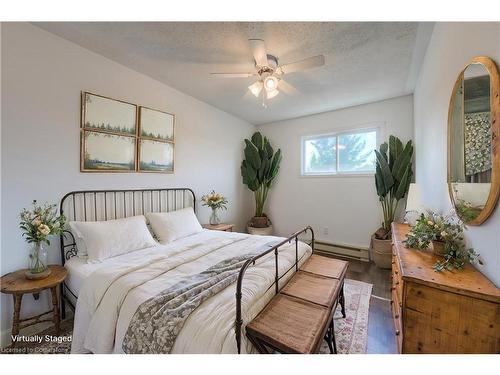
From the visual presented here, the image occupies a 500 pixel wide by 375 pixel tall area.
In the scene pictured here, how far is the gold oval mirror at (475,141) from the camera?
0.95 meters

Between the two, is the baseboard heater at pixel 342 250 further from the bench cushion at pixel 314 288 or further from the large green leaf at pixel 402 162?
the bench cushion at pixel 314 288

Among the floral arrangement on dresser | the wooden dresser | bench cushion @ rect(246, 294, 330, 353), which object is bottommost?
bench cushion @ rect(246, 294, 330, 353)

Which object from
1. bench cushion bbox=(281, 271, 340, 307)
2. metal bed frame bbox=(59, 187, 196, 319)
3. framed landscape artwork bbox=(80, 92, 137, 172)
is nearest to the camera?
bench cushion bbox=(281, 271, 340, 307)

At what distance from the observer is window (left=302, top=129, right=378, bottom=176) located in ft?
11.7

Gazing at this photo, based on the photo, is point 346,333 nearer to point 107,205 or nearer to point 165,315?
point 165,315

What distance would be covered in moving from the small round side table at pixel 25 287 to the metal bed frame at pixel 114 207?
0.57 feet

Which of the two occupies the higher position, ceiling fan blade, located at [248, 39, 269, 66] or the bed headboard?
ceiling fan blade, located at [248, 39, 269, 66]

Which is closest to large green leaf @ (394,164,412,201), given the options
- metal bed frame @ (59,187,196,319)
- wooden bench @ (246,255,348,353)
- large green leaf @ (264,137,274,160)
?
wooden bench @ (246,255,348,353)

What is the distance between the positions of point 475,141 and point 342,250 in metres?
2.96

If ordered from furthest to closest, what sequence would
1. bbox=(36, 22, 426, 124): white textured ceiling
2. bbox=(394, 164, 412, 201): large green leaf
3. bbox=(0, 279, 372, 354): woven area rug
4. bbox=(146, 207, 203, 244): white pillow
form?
bbox=(394, 164, 412, 201): large green leaf → bbox=(146, 207, 203, 244): white pillow → bbox=(36, 22, 426, 124): white textured ceiling → bbox=(0, 279, 372, 354): woven area rug

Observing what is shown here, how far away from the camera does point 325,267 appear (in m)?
1.94

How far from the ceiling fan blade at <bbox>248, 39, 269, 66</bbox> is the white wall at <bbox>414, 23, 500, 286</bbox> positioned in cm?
129

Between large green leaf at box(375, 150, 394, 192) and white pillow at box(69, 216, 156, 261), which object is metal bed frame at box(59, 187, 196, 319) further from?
large green leaf at box(375, 150, 394, 192)

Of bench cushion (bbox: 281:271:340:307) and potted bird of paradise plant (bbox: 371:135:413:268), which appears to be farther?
potted bird of paradise plant (bbox: 371:135:413:268)
